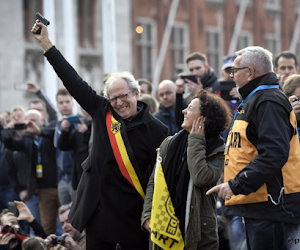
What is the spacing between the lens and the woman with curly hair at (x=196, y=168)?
10.7ft

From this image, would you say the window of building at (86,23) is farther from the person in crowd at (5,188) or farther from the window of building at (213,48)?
the person in crowd at (5,188)

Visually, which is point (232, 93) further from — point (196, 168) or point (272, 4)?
point (272, 4)

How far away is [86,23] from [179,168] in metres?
15.3

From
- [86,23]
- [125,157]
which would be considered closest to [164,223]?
[125,157]

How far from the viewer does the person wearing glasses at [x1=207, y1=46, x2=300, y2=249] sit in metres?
2.88

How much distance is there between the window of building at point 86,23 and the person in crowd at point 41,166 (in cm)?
1163

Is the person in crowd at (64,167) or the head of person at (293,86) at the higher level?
the head of person at (293,86)

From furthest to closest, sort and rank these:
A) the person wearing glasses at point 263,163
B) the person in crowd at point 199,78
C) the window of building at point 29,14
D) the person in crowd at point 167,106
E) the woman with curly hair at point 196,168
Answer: the window of building at point 29,14, the person in crowd at point 167,106, the person in crowd at point 199,78, the woman with curly hair at point 196,168, the person wearing glasses at point 263,163

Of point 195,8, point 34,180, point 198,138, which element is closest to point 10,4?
point 195,8

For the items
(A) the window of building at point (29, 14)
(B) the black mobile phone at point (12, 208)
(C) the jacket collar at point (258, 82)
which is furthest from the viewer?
(A) the window of building at point (29, 14)

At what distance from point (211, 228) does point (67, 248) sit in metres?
1.79

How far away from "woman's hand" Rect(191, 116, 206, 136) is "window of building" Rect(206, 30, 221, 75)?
18751 mm

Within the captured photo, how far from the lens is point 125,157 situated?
11.9ft

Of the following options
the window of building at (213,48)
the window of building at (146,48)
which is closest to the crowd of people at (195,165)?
the window of building at (146,48)
